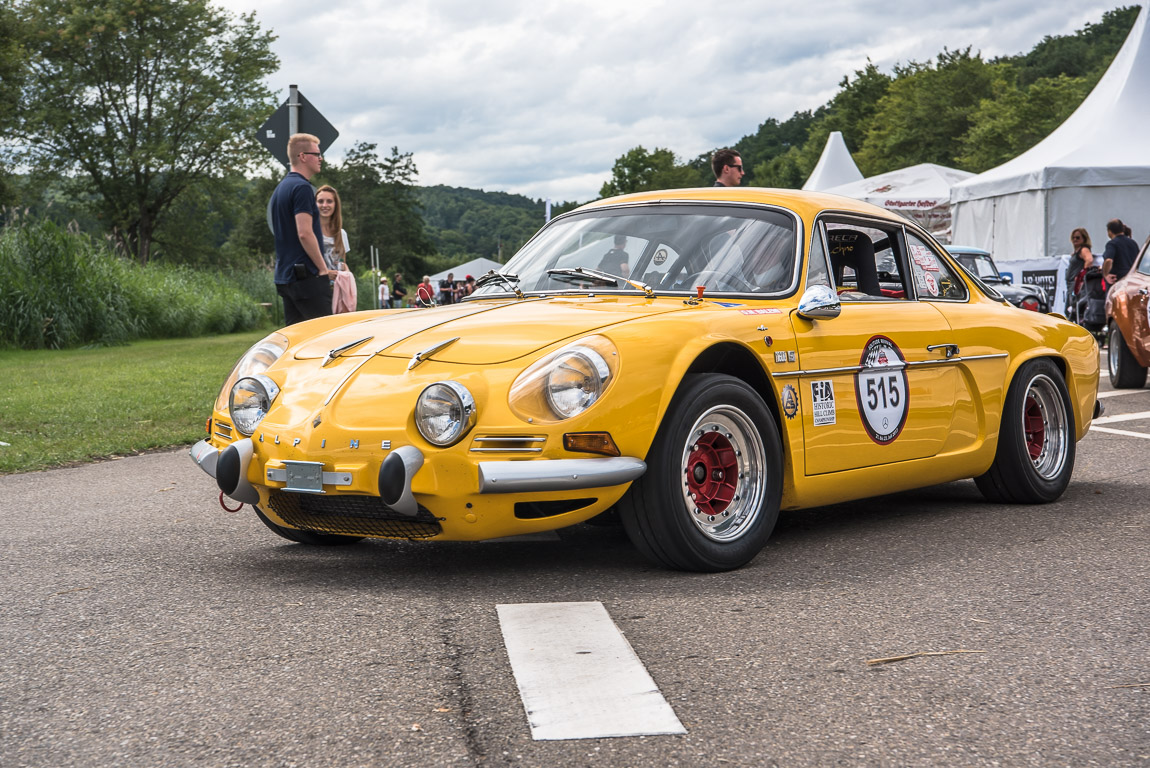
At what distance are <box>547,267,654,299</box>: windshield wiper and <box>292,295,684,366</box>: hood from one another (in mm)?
67

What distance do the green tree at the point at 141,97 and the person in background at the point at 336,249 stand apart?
111 feet

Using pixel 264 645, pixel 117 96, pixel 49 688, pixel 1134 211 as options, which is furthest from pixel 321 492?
pixel 117 96

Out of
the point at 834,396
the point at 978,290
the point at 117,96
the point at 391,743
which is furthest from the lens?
the point at 117,96

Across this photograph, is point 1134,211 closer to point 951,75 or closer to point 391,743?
point 391,743

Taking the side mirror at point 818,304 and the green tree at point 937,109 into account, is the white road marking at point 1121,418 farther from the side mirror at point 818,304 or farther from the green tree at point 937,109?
the green tree at point 937,109

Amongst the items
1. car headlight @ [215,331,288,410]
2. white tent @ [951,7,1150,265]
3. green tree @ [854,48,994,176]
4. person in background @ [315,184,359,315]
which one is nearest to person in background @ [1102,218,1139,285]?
white tent @ [951,7,1150,265]

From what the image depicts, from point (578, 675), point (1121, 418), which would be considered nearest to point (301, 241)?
point (578, 675)

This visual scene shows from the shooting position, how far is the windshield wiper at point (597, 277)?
4745 millimetres

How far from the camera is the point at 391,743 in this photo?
2.49 metres

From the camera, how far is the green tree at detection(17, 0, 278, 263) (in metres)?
39.3

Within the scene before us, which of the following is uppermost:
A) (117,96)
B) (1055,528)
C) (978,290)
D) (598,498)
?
(117,96)

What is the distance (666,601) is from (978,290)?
3038mm

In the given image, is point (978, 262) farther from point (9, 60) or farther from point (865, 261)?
point (9, 60)

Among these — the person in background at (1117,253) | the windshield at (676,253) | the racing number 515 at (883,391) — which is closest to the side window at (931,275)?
the racing number 515 at (883,391)
